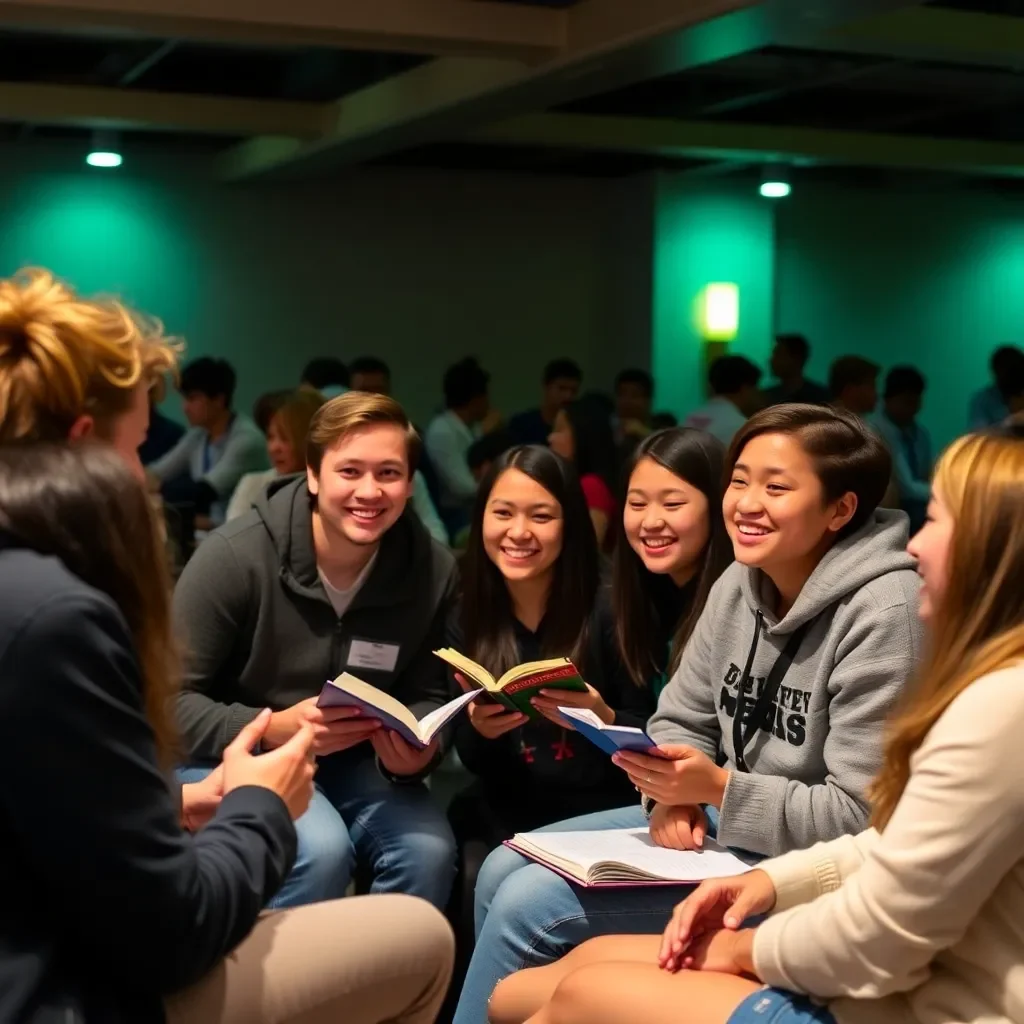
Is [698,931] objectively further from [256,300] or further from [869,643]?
[256,300]

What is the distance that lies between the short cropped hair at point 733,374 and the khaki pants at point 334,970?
237 inches

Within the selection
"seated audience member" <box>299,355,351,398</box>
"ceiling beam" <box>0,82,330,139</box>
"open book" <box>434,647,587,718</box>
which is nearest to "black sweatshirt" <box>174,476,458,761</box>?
"open book" <box>434,647,587,718</box>

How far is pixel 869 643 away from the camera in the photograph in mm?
2379

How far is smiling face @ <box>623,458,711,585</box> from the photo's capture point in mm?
3105

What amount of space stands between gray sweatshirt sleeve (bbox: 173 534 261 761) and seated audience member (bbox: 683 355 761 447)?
4.67m

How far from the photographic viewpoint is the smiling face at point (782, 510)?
2518mm

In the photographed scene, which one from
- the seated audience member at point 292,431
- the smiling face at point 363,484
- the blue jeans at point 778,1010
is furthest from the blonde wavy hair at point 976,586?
the seated audience member at point 292,431

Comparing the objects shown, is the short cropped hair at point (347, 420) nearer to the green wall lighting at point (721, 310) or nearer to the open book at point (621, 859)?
the open book at point (621, 859)

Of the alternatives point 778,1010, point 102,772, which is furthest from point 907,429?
point 102,772

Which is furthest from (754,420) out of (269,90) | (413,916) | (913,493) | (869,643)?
(269,90)

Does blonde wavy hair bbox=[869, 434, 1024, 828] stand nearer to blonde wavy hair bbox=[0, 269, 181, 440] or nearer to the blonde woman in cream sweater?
the blonde woman in cream sweater

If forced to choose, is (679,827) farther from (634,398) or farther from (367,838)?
(634,398)

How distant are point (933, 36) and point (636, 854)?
194 inches

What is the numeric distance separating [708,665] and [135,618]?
1.45 meters
